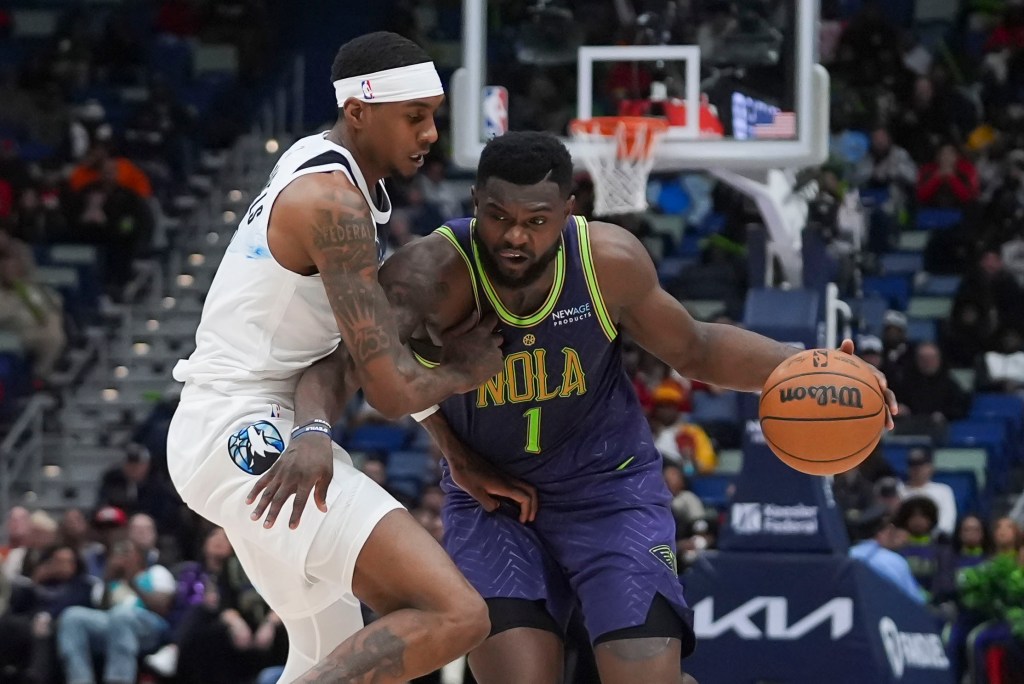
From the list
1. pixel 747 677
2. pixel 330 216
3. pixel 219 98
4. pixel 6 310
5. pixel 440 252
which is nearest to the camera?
pixel 330 216

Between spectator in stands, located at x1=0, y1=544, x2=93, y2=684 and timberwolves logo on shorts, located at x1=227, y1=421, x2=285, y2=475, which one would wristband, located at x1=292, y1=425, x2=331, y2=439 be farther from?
spectator in stands, located at x1=0, y1=544, x2=93, y2=684

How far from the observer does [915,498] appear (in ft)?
39.6

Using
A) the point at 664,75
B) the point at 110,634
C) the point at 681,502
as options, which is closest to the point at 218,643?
the point at 110,634

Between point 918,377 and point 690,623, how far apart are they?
814 centimetres

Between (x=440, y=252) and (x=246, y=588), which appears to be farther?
(x=246, y=588)

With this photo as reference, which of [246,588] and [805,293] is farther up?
[805,293]

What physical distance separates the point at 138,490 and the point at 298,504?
881cm

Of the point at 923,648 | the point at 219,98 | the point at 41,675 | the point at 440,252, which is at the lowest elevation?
the point at 41,675

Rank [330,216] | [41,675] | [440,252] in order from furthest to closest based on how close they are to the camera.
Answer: [41,675]
[440,252]
[330,216]

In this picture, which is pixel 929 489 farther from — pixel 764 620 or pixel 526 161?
pixel 526 161

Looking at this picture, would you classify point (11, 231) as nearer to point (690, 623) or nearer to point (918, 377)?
point (918, 377)

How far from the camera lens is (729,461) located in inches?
520

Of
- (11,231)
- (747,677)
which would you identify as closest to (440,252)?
(747,677)

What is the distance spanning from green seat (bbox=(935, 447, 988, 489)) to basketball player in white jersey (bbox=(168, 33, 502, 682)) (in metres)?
8.16
